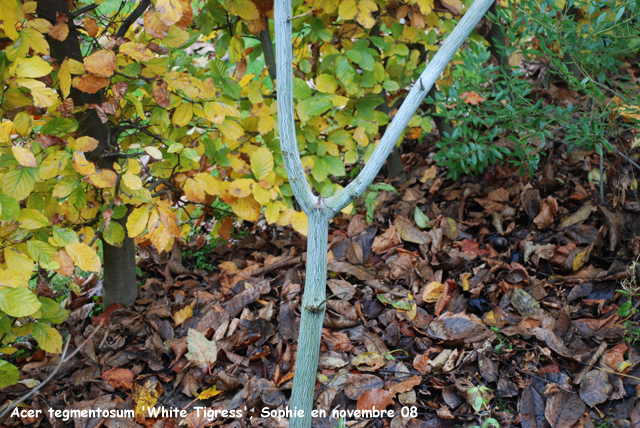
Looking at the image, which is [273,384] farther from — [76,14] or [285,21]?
[76,14]

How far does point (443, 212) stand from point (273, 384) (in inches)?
54.6

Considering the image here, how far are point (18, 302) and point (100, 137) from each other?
995 mm

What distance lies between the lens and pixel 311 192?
1249mm

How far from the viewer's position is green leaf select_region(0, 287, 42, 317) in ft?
4.25

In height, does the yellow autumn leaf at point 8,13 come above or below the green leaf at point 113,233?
above

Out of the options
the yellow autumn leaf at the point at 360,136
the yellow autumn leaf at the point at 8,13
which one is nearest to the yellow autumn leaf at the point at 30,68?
the yellow autumn leaf at the point at 8,13

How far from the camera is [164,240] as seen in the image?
170cm

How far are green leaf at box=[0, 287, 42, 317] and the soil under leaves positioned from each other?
48 centimetres

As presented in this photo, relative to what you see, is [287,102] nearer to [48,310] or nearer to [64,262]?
[64,262]

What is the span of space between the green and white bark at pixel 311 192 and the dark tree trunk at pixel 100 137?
104 centimetres

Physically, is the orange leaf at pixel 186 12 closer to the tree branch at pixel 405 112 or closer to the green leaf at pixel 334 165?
the tree branch at pixel 405 112

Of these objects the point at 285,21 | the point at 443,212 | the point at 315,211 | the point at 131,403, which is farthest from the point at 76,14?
the point at 443,212

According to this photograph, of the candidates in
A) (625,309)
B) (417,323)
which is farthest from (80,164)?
(625,309)

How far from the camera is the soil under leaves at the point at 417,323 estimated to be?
64.4 inches
